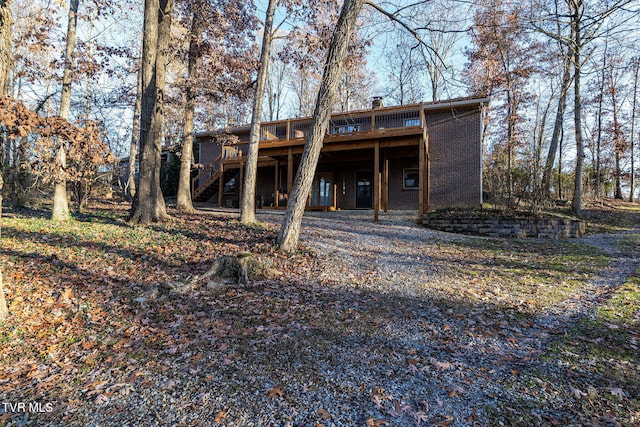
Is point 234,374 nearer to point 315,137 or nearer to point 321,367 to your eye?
point 321,367

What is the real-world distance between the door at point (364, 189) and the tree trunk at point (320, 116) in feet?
35.2

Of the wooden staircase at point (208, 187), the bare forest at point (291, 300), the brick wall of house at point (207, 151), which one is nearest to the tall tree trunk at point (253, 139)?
the bare forest at point (291, 300)

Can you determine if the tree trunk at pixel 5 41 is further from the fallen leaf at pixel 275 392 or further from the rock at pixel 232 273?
the fallen leaf at pixel 275 392

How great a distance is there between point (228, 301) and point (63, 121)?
281cm

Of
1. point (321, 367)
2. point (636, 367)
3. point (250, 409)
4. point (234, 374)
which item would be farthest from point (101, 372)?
point (636, 367)

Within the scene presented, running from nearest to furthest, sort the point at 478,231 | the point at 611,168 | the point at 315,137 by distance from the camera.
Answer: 1. the point at 315,137
2. the point at 478,231
3. the point at 611,168

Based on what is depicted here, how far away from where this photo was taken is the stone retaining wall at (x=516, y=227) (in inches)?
396

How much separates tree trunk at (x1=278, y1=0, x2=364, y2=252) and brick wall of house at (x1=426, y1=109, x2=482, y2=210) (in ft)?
31.6

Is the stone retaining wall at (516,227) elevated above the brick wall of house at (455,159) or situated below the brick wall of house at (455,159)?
below

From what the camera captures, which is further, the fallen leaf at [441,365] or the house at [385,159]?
the house at [385,159]

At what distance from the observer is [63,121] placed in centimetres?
356

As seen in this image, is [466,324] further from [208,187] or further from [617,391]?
[208,187]

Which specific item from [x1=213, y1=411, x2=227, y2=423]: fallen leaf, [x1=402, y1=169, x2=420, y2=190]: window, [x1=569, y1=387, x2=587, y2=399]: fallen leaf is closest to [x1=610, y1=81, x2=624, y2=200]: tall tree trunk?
[x1=402, y1=169, x2=420, y2=190]: window

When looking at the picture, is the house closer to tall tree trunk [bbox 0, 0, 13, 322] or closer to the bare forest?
the bare forest
